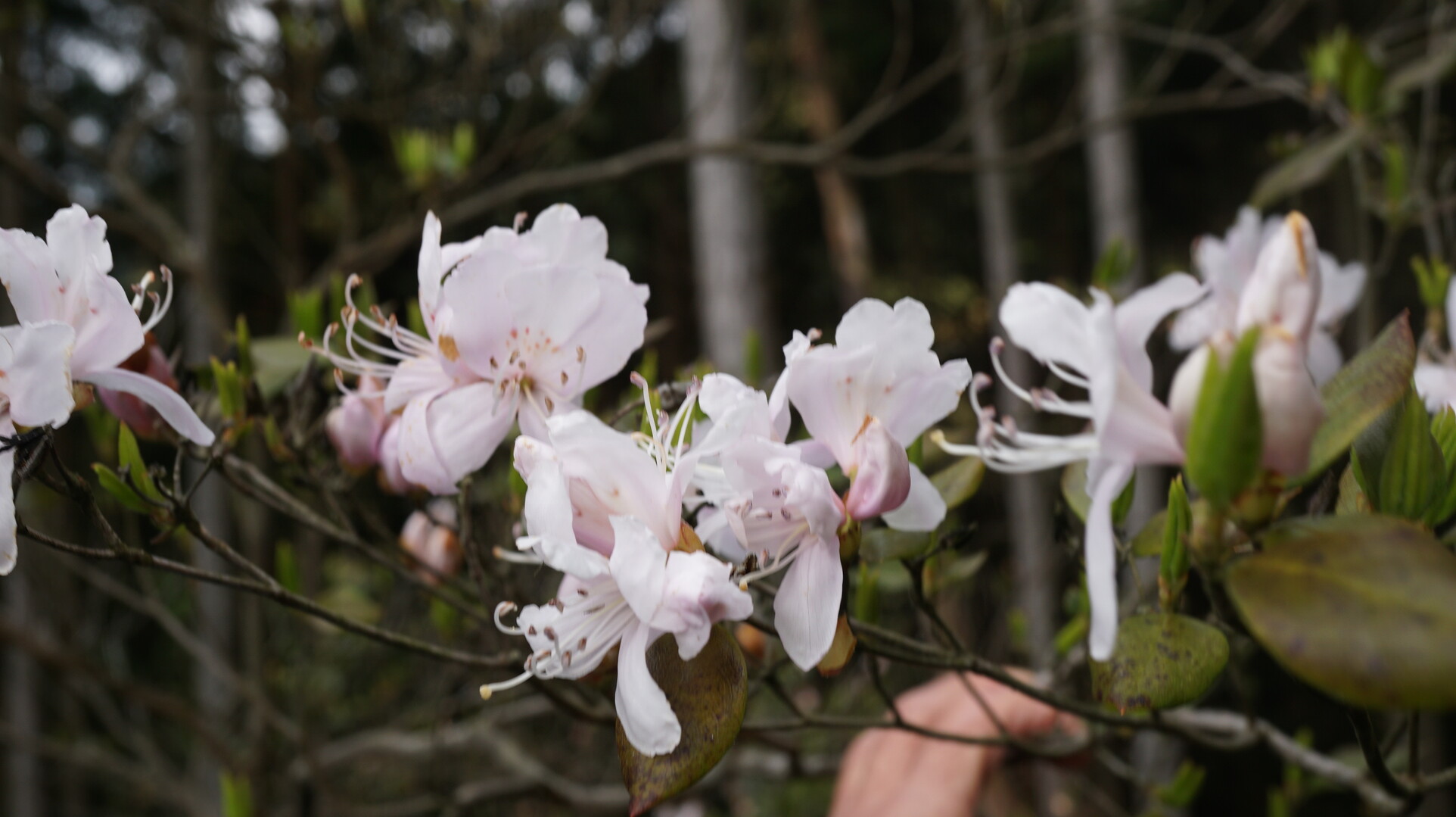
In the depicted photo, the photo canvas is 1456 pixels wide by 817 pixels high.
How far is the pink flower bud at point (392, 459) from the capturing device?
79cm

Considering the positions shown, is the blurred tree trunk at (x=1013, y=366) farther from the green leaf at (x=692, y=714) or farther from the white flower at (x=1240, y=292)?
the green leaf at (x=692, y=714)

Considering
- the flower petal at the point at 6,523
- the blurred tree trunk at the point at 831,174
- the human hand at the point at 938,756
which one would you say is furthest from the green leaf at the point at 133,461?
the blurred tree trunk at the point at 831,174

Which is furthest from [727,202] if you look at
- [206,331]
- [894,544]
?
[894,544]

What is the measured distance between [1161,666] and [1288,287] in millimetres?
211

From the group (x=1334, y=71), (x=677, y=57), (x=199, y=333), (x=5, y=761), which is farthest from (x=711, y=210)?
(x=677, y=57)

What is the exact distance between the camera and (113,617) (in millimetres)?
4465

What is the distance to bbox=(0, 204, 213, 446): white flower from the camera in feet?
1.94

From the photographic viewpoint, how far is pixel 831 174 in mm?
5008

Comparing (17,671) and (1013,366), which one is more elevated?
(1013,366)

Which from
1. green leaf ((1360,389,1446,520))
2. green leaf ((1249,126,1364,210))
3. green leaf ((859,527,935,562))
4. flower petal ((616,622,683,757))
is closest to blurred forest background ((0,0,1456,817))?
green leaf ((1249,126,1364,210))

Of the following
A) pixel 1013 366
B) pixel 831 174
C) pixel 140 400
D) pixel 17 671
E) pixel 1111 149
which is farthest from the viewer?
pixel 831 174

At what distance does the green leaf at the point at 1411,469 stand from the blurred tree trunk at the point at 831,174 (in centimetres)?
421

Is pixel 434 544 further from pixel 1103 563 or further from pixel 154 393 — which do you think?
pixel 1103 563

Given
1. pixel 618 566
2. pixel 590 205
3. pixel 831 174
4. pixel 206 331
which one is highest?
pixel 618 566
